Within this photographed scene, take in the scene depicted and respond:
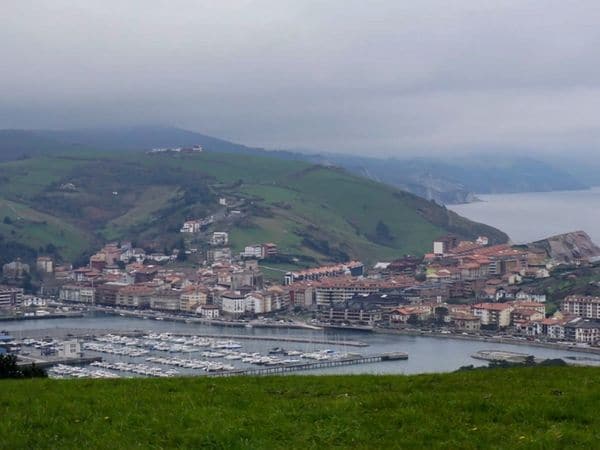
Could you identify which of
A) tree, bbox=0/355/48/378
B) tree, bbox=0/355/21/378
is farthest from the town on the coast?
tree, bbox=0/355/21/378

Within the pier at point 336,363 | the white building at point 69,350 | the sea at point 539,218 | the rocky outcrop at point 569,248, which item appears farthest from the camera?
the sea at point 539,218

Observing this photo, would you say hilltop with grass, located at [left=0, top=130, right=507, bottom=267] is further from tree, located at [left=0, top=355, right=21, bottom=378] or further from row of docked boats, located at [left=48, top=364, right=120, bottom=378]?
tree, located at [left=0, top=355, right=21, bottom=378]

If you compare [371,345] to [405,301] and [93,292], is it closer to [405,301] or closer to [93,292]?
[405,301]

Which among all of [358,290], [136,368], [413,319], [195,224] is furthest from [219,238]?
[136,368]

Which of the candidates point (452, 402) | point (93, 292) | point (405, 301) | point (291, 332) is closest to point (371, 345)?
point (291, 332)

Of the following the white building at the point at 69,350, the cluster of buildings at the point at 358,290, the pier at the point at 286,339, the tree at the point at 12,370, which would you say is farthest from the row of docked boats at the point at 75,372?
the cluster of buildings at the point at 358,290

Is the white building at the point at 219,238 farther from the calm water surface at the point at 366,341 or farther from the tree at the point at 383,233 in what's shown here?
the calm water surface at the point at 366,341
